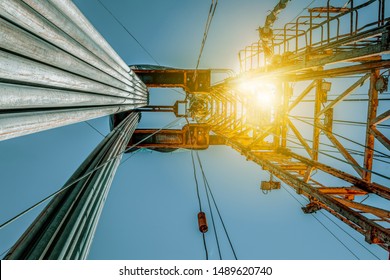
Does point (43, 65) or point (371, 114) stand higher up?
point (43, 65)

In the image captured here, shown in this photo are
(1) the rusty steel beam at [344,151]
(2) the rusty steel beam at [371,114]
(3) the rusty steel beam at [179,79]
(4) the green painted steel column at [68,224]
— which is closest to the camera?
(4) the green painted steel column at [68,224]

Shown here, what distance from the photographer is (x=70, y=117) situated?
10.6ft

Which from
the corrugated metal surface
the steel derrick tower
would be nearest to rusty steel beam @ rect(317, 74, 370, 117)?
the steel derrick tower

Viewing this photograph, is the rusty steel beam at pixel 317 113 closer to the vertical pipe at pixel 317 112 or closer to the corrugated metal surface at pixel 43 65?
the vertical pipe at pixel 317 112

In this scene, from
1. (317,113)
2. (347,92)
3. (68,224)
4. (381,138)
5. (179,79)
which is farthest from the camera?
(179,79)

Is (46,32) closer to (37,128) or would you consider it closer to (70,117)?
(37,128)

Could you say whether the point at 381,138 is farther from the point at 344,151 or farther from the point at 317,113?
the point at 317,113

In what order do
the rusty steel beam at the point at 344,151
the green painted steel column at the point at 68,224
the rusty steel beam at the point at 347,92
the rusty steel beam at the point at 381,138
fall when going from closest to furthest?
the green painted steel column at the point at 68,224 → the rusty steel beam at the point at 381,138 → the rusty steel beam at the point at 347,92 → the rusty steel beam at the point at 344,151

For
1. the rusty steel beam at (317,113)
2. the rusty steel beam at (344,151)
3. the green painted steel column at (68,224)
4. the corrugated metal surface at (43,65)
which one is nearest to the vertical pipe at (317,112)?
the rusty steel beam at (317,113)

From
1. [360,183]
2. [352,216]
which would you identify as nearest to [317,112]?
[360,183]

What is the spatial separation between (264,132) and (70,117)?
5.39 metres

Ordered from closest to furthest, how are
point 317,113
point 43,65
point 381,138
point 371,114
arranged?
point 43,65 < point 381,138 < point 371,114 < point 317,113

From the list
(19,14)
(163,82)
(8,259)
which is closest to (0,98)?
(19,14)

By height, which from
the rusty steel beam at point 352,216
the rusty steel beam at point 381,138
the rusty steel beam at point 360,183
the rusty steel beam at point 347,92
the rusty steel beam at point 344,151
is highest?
the rusty steel beam at point 347,92
